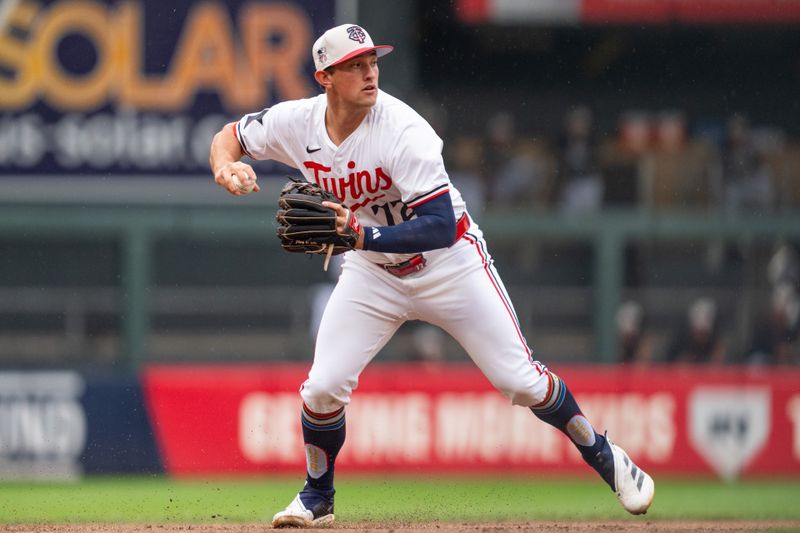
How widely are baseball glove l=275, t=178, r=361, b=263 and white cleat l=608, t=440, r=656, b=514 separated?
1.65 m

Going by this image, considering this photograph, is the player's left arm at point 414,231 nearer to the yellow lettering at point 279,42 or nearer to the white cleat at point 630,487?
the white cleat at point 630,487

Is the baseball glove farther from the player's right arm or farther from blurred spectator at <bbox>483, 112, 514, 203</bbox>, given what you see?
blurred spectator at <bbox>483, 112, 514, 203</bbox>

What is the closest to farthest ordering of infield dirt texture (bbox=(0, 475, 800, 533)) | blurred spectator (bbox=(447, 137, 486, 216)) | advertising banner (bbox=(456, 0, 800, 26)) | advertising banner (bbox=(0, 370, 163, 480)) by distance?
infield dirt texture (bbox=(0, 475, 800, 533)), advertising banner (bbox=(0, 370, 163, 480)), blurred spectator (bbox=(447, 137, 486, 216)), advertising banner (bbox=(456, 0, 800, 26))

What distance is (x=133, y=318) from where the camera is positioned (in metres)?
12.1

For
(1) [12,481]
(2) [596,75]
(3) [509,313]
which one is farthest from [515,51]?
(3) [509,313]

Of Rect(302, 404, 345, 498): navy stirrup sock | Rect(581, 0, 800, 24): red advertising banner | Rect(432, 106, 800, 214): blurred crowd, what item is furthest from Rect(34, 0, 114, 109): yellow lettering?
Rect(302, 404, 345, 498): navy stirrup sock

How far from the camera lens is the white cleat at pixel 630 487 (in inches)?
241

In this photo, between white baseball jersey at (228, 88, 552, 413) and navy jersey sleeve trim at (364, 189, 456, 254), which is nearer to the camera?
navy jersey sleeve trim at (364, 189, 456, 254)

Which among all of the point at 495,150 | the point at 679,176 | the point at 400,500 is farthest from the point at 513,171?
the point at 400,500

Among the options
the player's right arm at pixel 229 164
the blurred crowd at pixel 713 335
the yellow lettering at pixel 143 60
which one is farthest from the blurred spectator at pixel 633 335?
the player's right arm at pixel 229 164

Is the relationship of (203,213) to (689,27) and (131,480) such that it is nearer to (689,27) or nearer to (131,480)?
(131,480)

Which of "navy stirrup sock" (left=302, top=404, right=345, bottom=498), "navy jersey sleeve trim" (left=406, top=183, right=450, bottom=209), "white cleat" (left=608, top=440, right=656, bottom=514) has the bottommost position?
"white cleat" (left=608, top=440, right=656, bottom=514)

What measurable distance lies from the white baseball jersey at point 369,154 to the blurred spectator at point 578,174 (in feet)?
23.2

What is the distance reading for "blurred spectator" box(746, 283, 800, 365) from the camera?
11.7 meters
